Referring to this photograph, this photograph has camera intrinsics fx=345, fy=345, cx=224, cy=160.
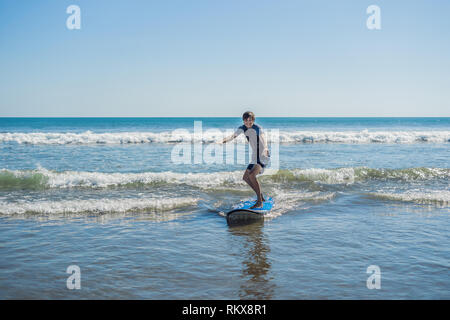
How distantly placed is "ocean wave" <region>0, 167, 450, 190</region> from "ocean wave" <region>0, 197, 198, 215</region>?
242 centimetres

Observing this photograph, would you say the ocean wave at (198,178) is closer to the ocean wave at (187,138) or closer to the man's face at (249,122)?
the man's face at (249,122)

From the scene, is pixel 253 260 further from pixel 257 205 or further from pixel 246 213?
pixel 257 205

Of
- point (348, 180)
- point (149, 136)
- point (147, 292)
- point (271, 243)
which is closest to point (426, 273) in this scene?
point (271, 243)

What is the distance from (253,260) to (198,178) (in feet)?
25.0

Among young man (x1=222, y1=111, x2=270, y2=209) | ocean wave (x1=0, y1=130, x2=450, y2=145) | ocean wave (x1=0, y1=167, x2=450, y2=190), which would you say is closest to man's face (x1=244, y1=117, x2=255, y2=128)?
young man (x1=222, y1=111, x2=270, y2=209)

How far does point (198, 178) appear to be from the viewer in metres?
13.0

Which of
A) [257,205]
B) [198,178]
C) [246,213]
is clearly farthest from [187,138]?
[246,213]

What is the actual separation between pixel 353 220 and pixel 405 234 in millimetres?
1230

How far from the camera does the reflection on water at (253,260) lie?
15.0 feet

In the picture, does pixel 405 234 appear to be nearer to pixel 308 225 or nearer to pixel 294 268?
pixel 308 225

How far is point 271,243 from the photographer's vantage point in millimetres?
6398

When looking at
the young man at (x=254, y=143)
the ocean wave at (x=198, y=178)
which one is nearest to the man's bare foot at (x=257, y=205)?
the young man at (x=254, y=143)

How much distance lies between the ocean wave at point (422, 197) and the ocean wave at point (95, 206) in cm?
566

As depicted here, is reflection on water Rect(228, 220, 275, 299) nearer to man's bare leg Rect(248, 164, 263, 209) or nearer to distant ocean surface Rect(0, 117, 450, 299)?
distant ocean surface Rect(0, 117, 450, 299)
